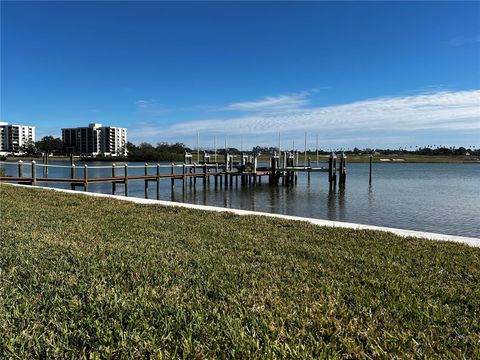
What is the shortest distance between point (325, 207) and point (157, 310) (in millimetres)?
19920

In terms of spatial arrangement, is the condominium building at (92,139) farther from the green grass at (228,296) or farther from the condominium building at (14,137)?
the green grass at (228,296)

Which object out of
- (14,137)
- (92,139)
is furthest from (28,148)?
(92,139)

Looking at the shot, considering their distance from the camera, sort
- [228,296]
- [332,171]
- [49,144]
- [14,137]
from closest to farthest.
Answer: [228,296] → [332,171] → [49,144] → [14,137]

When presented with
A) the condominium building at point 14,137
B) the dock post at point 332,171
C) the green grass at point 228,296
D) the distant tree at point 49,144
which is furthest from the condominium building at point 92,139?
the green grass at point 228,296

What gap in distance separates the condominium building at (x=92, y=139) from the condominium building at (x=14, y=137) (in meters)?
16.6

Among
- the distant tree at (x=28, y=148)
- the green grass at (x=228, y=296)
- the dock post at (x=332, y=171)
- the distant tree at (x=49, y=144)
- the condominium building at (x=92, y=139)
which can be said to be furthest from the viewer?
the condominium building at (x=92, y=139)

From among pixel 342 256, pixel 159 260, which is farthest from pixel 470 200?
pixel 159 260

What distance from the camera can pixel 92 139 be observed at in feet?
509

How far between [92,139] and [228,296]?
163822 mm

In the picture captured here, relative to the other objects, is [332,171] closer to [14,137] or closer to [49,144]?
[49,144]

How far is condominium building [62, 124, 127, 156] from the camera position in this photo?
6097 inches

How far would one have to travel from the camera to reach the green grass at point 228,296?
9.47 ft

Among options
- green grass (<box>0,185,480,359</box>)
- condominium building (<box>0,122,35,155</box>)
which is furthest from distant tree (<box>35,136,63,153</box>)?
green grass (<box>0,185,480,359</box>)

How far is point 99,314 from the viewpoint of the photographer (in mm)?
3322
